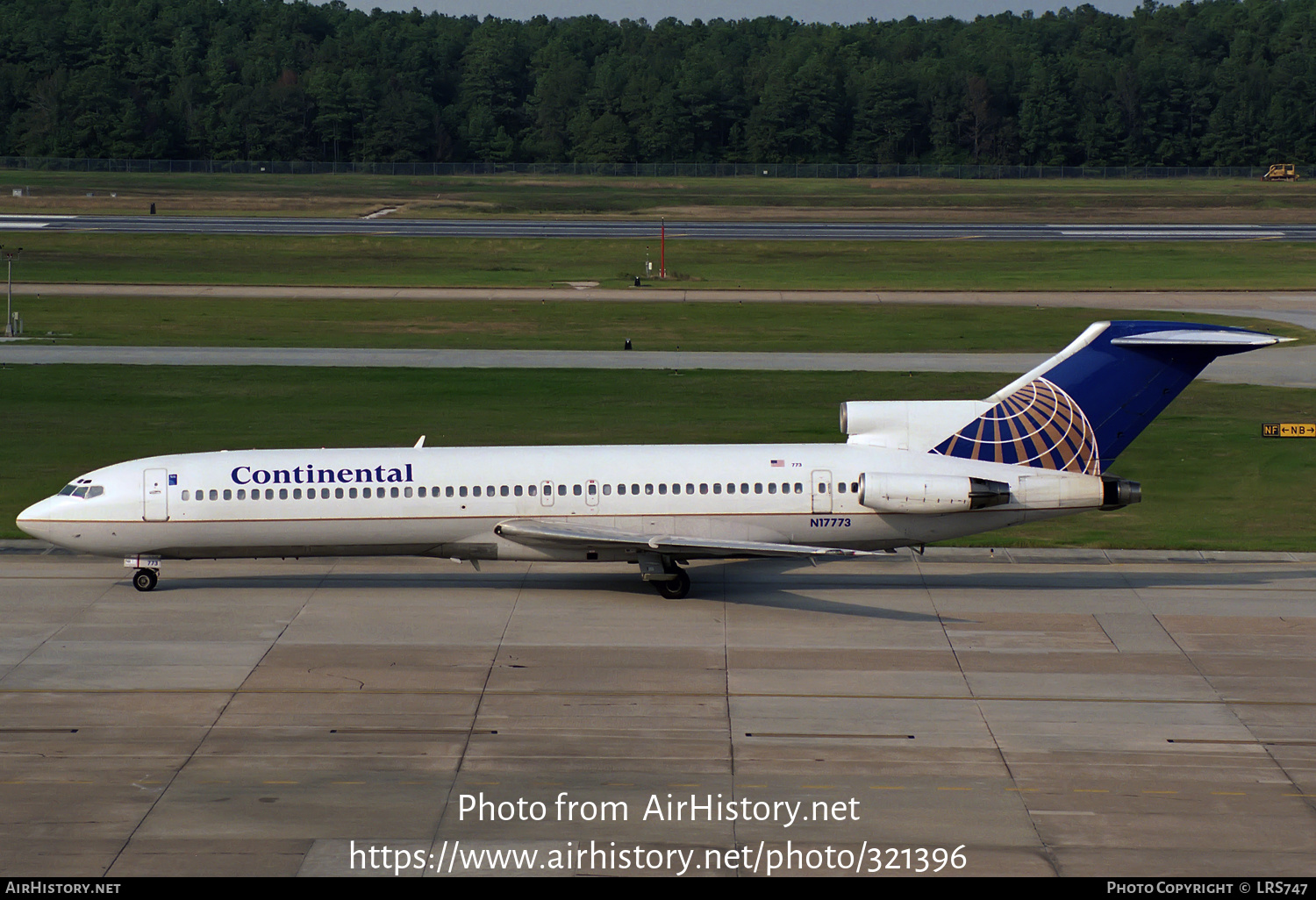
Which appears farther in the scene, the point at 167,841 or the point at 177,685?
the point at 177,685

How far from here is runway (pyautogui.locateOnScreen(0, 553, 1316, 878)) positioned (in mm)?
19203

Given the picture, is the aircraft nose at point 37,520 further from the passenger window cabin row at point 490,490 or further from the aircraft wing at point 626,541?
the aircraft wing at point 626,541

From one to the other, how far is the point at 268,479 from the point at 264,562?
15.1 feet

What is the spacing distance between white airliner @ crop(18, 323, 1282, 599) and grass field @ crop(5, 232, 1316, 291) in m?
57.0

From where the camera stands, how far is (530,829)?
63.9ft

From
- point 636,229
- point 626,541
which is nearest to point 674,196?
point 636,229

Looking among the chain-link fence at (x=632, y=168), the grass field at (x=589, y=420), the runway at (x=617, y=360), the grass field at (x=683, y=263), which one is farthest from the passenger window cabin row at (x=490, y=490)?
the chain-link fence at (x=632, y=168)

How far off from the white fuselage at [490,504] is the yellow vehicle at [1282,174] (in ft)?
492

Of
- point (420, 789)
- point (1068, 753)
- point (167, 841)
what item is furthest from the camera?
point (1068, 753)

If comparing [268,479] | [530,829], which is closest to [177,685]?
[268,479]

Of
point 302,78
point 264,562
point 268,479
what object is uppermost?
point 302,78

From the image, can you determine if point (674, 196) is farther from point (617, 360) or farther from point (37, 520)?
point (37, 520)

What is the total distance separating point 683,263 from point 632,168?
264 feet

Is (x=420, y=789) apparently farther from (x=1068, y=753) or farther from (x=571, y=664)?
(x=1068, y=753)
